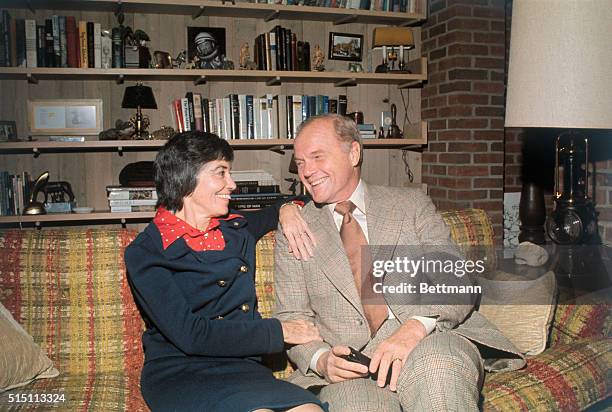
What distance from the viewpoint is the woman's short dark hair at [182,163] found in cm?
170

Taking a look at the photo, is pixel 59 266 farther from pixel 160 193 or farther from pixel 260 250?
pixel 260 250

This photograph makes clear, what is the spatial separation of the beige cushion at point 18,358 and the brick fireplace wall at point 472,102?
2.48 meters

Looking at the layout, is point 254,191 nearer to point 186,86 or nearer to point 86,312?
point 186,86

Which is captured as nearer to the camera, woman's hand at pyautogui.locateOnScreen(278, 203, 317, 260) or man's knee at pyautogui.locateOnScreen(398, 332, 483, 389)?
man's knee at pyautogui.locateOnScreen(398, 332, 483, 389)

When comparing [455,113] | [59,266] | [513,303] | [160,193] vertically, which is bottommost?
[513,303]

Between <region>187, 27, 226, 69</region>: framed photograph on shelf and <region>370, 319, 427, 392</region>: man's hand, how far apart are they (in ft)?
7.79

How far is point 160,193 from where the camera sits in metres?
1.75

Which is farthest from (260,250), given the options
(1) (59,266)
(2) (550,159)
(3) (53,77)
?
(2) (550,159)

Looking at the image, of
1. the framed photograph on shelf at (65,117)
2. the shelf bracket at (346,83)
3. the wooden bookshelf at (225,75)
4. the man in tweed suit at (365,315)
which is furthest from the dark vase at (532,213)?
the framed photograph on shelf at (65,117)

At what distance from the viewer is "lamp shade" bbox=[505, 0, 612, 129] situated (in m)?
1.74

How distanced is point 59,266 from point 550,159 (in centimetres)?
304

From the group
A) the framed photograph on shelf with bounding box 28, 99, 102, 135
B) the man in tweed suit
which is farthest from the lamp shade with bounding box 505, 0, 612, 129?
the framed photograph on shelf with bounding box 28, 99, 102, 135

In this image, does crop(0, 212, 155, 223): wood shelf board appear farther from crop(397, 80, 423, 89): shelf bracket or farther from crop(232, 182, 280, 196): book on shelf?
crop(397, 80, 423, 89): shelf bracket

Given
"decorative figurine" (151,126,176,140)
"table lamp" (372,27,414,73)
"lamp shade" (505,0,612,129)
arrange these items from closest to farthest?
"lamp shade" (505,0,612,129) → "decorative figurine" (151,126,176,140) → "table lamp" (372,27,414,73)
